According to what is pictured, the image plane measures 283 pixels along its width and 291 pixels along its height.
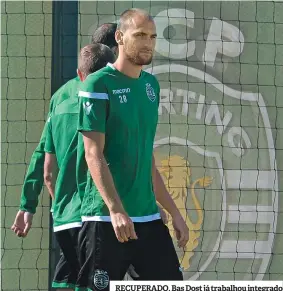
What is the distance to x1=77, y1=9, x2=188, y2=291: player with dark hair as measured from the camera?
422cm

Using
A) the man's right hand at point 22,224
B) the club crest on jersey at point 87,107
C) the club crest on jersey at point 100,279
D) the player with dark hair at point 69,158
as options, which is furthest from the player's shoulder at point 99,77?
the man's right hand at point 22,224

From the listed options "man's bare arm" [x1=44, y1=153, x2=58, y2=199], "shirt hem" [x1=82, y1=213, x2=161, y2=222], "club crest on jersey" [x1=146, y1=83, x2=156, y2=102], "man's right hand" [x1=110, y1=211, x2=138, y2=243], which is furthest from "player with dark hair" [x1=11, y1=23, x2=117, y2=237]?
"man's right hand" [x1=110, y1=211, x2=138, y2=243]

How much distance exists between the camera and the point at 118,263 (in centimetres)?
426

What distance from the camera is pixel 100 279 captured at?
4.22 metres

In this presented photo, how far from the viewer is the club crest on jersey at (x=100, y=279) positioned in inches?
166

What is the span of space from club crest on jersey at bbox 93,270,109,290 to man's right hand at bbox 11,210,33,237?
122cm

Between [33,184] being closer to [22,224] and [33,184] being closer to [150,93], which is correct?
[22,224]

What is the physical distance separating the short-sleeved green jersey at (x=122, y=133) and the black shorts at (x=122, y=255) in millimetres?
58

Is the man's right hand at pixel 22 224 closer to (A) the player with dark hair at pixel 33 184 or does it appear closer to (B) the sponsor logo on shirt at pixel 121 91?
(A) the player with dark hair at pixel 33 184

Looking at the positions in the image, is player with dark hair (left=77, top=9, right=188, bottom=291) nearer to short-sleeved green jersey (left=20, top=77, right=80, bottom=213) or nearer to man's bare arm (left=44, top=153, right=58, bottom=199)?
man's bare arm (left=44, top=153, right=58, bottom=199)

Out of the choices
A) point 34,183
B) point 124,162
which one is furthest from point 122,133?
point 34,183

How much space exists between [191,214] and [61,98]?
7.66 ft

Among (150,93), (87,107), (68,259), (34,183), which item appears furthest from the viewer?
(34,183)

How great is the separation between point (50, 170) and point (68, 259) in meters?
0.53
